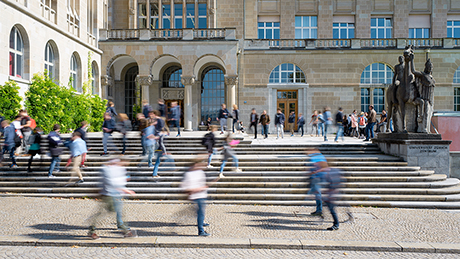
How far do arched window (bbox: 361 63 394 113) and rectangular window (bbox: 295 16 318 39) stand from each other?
5.44 meters

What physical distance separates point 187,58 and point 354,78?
13409 mm

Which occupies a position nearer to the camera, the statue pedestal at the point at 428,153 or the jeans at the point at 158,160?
the jeans at the point at 158,160

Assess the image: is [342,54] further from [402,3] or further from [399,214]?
[399,214]

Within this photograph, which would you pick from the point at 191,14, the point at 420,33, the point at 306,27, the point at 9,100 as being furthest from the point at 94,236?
the point at 420,33

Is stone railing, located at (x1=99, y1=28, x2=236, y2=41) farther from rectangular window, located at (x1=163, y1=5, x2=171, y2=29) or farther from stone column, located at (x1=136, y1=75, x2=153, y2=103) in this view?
rectangular window, located at (x1=163, y1=5, x2=171, y2=29)

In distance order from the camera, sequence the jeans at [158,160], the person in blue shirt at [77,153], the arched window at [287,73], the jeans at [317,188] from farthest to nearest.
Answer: the arched window at [287,73] < the jeans at [158,160] < the person in blue shirt at [77,153] < the jeans at [317,188]

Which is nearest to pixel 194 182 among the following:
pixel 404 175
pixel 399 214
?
pixel 399 214

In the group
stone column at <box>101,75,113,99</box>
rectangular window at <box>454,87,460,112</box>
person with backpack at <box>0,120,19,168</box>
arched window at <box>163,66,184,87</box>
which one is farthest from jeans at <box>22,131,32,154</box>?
rectangular window at <box>454,87,460,112</box>

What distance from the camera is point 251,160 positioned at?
41.2ft

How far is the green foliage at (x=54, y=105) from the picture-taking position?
17531 millimetres

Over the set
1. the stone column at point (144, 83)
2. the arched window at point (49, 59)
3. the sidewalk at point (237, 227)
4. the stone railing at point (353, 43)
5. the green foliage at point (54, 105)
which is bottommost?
the sidewalk at point (237, 227)

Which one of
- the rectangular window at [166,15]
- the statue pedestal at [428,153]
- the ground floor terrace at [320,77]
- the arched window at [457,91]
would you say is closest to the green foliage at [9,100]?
the ground floor terrace at [320,77]

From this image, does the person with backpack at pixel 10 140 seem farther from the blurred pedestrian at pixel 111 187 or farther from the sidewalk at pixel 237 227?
the blurred pedestrian at pixel 111 187

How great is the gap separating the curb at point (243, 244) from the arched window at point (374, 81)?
2241cm
